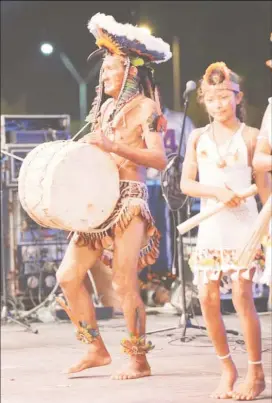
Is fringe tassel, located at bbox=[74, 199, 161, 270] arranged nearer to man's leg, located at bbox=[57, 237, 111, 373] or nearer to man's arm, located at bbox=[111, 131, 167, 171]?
man's leg, located at bbox=[57, 237, 111, 373]

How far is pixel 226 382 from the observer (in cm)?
283

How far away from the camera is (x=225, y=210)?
9.05ft

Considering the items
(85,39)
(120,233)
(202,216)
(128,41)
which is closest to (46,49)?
(85,39)

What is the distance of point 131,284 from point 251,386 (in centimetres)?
65

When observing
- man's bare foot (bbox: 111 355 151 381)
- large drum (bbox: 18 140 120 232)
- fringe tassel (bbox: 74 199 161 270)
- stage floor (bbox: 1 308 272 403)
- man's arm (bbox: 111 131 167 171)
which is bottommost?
stage floor (bbox: 1 308 272 403)

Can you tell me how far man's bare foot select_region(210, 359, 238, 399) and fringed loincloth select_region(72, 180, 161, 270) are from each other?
22.9 inches

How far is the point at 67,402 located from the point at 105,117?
111 centimetres

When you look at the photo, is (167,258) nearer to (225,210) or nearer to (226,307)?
(226,307)

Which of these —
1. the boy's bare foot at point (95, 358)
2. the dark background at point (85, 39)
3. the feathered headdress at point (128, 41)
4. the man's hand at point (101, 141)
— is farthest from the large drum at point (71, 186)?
the dark background at point (85, 39)

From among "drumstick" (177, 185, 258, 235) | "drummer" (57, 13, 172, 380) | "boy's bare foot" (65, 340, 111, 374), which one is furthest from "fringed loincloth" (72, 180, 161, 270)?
"drumstick" (177, 185, 258, 235)

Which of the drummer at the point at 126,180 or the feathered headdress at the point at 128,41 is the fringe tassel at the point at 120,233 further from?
the feathered headdress at the point at 128,41

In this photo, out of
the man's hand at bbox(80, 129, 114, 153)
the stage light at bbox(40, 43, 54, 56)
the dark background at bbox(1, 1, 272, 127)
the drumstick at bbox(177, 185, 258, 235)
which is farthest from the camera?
the stage light at bbox(40, 43, 54, 56)

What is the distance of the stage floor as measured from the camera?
3027 millimetres

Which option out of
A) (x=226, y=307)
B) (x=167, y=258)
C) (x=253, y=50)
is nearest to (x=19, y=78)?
(x=253, y=50)
